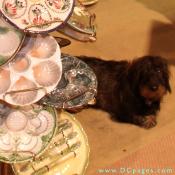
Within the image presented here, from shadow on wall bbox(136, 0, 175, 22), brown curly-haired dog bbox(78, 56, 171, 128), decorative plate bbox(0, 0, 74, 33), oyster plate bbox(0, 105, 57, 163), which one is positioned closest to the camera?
decorative plate bbox(0, 0, 74, 33)

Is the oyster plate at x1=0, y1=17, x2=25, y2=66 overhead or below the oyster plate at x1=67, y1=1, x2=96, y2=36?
overhead

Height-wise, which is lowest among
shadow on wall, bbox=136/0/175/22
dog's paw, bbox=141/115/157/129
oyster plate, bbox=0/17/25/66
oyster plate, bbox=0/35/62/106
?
dog's paw, bbox=141/115/157/129

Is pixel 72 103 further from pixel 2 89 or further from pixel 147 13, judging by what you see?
pixel 147 13

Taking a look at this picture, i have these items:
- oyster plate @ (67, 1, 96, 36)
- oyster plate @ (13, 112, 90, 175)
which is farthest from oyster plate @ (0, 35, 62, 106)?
oyster plate @ (13, 112, 90, 175)

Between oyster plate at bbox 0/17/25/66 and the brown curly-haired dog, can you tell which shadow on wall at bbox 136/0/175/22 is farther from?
oyster plate at bbox 0/17/25/66

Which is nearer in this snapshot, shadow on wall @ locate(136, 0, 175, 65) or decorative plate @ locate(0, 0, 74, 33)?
decorative plate @ locate(0, 0, 74, 33)

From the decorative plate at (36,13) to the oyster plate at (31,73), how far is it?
0.05 m

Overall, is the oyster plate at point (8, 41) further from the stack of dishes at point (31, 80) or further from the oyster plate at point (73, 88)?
the oyster plate at point (73, 88)

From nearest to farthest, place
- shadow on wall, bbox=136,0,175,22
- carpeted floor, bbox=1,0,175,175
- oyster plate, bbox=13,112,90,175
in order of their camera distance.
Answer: oyster plate, bbox=13,112,90,175
carpeted floor, bbox=1,0,175,175
shadow on wall, bbox=136,0,175,22

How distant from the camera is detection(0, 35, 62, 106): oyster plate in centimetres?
90

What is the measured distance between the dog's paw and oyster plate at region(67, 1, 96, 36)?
73 cm

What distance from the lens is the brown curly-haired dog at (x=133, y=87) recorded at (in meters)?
1.51

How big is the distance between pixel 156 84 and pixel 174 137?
0.35 metres

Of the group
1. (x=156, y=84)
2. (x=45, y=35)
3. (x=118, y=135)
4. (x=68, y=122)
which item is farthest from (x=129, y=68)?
(x=45, y=35)
